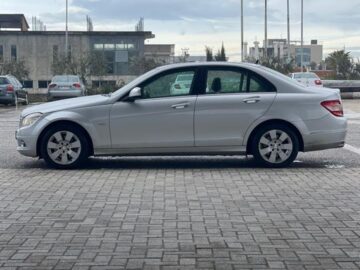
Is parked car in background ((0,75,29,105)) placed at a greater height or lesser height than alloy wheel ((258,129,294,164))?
greater

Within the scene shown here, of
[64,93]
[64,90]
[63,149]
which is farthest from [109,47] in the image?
[63,149]

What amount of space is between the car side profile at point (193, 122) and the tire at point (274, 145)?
0.01 m

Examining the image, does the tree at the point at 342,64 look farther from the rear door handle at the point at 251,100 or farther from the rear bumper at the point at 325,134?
the rear door handle at the point at 251,100

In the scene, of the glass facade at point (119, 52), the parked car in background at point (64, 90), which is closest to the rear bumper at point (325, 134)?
the parked car in background at point (64, 90)

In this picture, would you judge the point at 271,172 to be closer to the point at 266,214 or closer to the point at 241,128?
the point at 241,128

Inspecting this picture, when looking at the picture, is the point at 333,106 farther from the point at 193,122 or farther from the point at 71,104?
the point at 71,104

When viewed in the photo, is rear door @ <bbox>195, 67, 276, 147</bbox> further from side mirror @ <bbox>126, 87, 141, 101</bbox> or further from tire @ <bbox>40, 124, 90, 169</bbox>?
tire @ <bbox>40, 124, 90, 169</bbox>

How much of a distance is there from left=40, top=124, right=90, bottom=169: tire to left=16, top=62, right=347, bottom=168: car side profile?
0.05 ft

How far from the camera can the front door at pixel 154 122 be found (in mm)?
10047

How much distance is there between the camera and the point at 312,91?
10.3 m

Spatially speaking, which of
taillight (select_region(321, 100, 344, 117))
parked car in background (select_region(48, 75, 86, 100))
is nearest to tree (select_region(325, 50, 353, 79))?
parked car in background (select_region(48, 75, 86, 100))

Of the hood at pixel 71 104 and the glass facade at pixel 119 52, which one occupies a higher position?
the glass facade at pixel 119 52

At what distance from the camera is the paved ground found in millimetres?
5520

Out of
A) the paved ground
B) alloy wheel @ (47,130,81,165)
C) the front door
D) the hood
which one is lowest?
the paved ground
